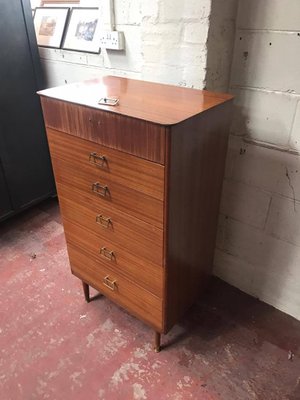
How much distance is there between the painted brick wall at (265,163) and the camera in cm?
114

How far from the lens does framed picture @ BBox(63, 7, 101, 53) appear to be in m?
1.79

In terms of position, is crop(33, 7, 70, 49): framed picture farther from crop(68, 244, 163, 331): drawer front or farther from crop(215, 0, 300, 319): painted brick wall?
crop(68, 244, 163, 331): drawer front

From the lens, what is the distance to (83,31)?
1.86 metres

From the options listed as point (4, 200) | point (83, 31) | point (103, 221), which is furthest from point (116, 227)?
point (83, 31)

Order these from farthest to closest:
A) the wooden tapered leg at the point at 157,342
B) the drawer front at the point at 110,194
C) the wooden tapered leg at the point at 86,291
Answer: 1. the wooden tapered leg at the point at 86,291
2. the wooden tapered leg at the point at 157,342
3. the drawer front at the point at 110,194

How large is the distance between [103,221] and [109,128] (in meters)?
0.39

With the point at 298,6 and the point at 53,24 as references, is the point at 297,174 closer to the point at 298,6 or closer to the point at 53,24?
the point at 298,6

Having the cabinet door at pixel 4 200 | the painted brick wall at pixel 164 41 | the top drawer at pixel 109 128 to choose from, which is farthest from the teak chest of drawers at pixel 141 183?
the cabinet door at pixel 4 200

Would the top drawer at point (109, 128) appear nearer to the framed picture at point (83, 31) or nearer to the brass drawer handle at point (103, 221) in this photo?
the brass drawer handle at point (103, 221)

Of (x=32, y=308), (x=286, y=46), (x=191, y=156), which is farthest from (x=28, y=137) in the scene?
(x=286, y=46)

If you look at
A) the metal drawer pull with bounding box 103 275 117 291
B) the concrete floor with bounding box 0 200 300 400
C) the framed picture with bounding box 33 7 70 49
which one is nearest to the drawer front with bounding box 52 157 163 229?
the metal drawer pull with bounding box 103 275 117 291

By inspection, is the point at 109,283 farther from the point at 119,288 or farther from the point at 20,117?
the point at 20,117

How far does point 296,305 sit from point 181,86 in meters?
1.16

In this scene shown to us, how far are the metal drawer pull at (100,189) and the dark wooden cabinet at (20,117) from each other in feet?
3.68
